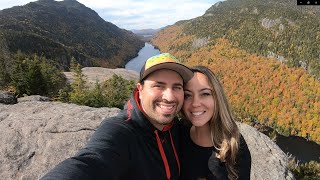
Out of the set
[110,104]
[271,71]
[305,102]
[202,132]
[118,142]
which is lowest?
[305,102]

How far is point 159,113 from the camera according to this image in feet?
14.5

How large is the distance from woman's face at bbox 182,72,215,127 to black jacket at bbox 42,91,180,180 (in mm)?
680

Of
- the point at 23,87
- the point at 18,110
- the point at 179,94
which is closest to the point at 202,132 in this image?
the point at 179,94

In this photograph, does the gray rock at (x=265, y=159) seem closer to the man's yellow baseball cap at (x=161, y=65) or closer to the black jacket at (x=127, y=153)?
the black jacket at (x=127, y=153)

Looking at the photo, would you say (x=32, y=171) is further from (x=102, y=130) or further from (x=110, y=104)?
(x=110, y=104)

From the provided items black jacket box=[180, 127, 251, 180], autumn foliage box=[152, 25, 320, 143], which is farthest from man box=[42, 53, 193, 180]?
autumn foliage box=[152, 25, 320, 143]

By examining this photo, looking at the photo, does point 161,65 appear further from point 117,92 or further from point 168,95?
point 117,92

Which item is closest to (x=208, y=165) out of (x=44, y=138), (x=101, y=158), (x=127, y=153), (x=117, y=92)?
(x=127, y=153)

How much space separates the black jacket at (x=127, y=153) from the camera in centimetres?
349

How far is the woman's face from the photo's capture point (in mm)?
5168

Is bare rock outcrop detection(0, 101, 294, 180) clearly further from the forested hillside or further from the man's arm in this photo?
the forested hillside

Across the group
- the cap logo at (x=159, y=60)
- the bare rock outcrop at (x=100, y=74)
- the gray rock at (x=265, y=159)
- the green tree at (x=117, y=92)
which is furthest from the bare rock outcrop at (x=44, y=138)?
the bare rock outcrop at (x=100, y=74)

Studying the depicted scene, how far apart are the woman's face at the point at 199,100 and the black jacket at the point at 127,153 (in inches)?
26.8

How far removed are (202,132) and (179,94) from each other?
1.26m
